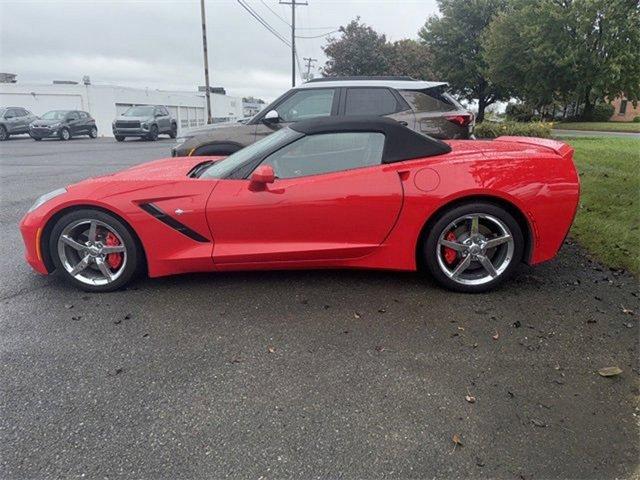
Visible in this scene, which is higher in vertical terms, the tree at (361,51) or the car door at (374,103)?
the tree at (361,51)

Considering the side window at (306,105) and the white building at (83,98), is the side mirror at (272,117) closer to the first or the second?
the side window at (306,105)

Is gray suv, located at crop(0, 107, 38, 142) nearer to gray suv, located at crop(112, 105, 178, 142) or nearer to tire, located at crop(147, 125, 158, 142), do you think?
gray suv, located at crop(112, 105, 178, 142)

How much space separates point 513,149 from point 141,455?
3394 millimetres

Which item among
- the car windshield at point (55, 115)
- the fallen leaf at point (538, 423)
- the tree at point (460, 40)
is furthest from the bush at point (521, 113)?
the fallen leaf at point (538, 423)

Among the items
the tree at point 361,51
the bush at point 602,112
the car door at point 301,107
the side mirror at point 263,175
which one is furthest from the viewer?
the bush at point 602,112

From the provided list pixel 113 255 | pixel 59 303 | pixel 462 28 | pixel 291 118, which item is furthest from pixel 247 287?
pixel 462 28

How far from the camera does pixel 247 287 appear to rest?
Answer: 12.1 ft

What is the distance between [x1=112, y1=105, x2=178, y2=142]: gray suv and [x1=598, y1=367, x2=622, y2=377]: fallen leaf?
80.8ft

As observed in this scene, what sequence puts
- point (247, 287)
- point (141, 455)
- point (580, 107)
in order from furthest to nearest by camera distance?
point (580, 107) < point (247, 287) < point (141, 455)

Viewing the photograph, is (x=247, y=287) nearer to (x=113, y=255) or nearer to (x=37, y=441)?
(x=113, y=255)

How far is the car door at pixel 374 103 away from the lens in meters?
6.25

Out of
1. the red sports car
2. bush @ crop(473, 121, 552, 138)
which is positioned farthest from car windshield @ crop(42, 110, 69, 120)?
the red sports car

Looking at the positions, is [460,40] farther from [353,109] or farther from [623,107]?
[353,109]

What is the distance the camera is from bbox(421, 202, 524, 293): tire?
3506 millimetres
